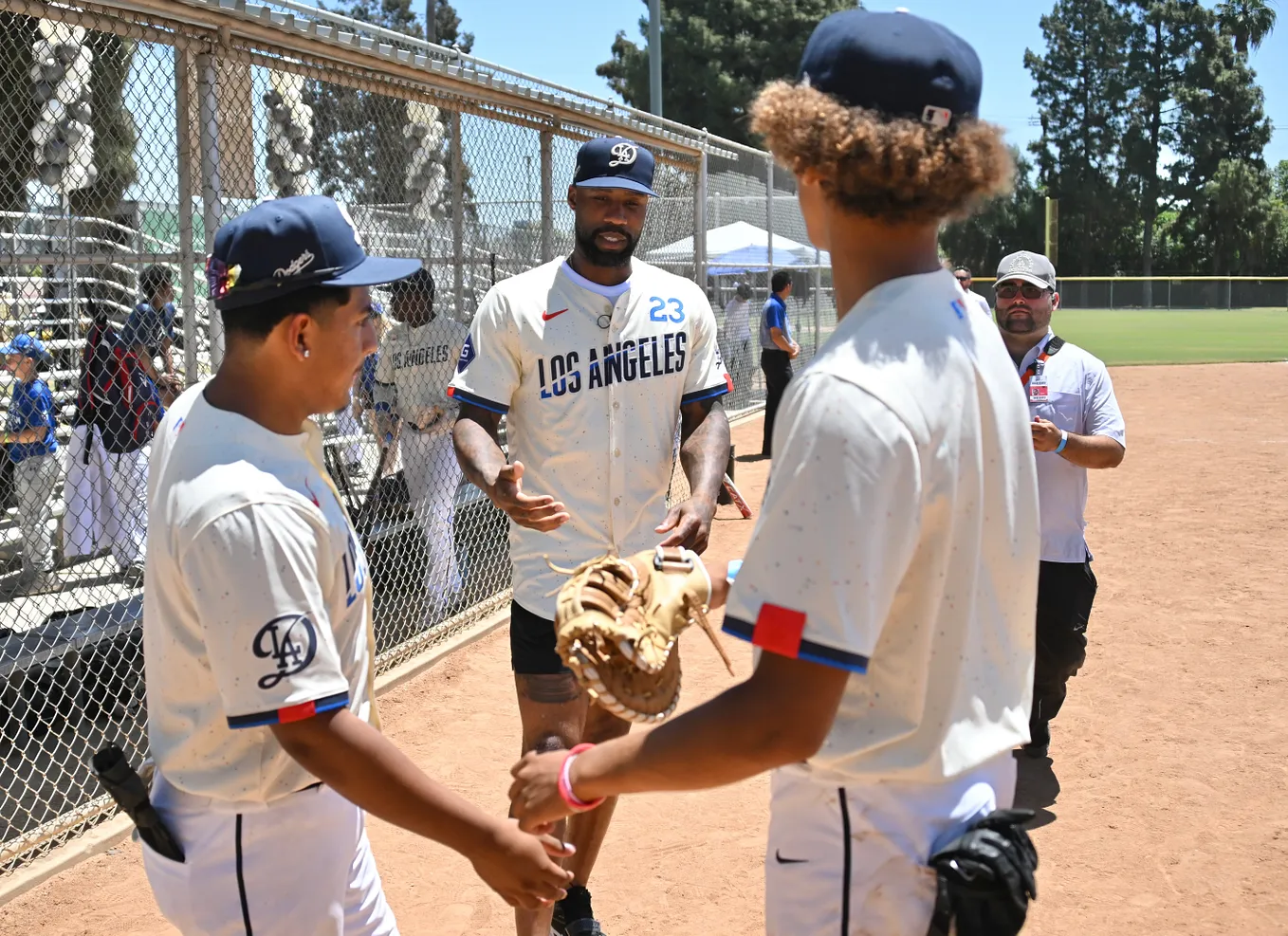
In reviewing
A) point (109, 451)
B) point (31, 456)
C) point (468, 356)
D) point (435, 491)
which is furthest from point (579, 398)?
point (31, 456)

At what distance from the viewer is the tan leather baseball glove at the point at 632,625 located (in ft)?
6.97

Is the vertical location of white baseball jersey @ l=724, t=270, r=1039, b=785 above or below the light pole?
below

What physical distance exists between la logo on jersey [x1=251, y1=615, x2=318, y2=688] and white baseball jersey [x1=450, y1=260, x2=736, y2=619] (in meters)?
1.96

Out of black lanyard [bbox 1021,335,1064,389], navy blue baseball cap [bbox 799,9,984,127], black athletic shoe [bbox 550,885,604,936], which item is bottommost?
black athletic shoe [bbox 550,885,604,936]

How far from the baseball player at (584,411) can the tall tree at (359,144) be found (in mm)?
3553

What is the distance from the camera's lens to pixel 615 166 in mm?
4160

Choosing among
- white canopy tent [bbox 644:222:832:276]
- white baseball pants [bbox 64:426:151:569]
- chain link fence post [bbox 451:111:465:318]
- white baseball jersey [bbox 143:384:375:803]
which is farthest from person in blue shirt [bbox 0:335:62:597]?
white canopy tent [bbox 644:222:832:276]

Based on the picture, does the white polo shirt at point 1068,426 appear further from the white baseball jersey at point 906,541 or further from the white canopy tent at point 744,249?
the white canopy tent at point 744,249

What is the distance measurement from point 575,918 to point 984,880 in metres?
2.38

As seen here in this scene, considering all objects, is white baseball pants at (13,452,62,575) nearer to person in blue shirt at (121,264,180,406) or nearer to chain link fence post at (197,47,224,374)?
person in blue shirt at (121,264,180,406)

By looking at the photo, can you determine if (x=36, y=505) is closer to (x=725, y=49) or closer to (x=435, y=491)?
(x=435, y=491)

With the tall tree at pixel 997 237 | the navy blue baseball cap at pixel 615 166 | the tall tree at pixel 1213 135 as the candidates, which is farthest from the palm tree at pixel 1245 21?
the navy blue baseball cap at pixel 615 166

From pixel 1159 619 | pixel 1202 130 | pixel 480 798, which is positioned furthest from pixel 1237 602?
pixel 1202 130

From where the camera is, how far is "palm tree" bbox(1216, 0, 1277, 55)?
2731 inches
